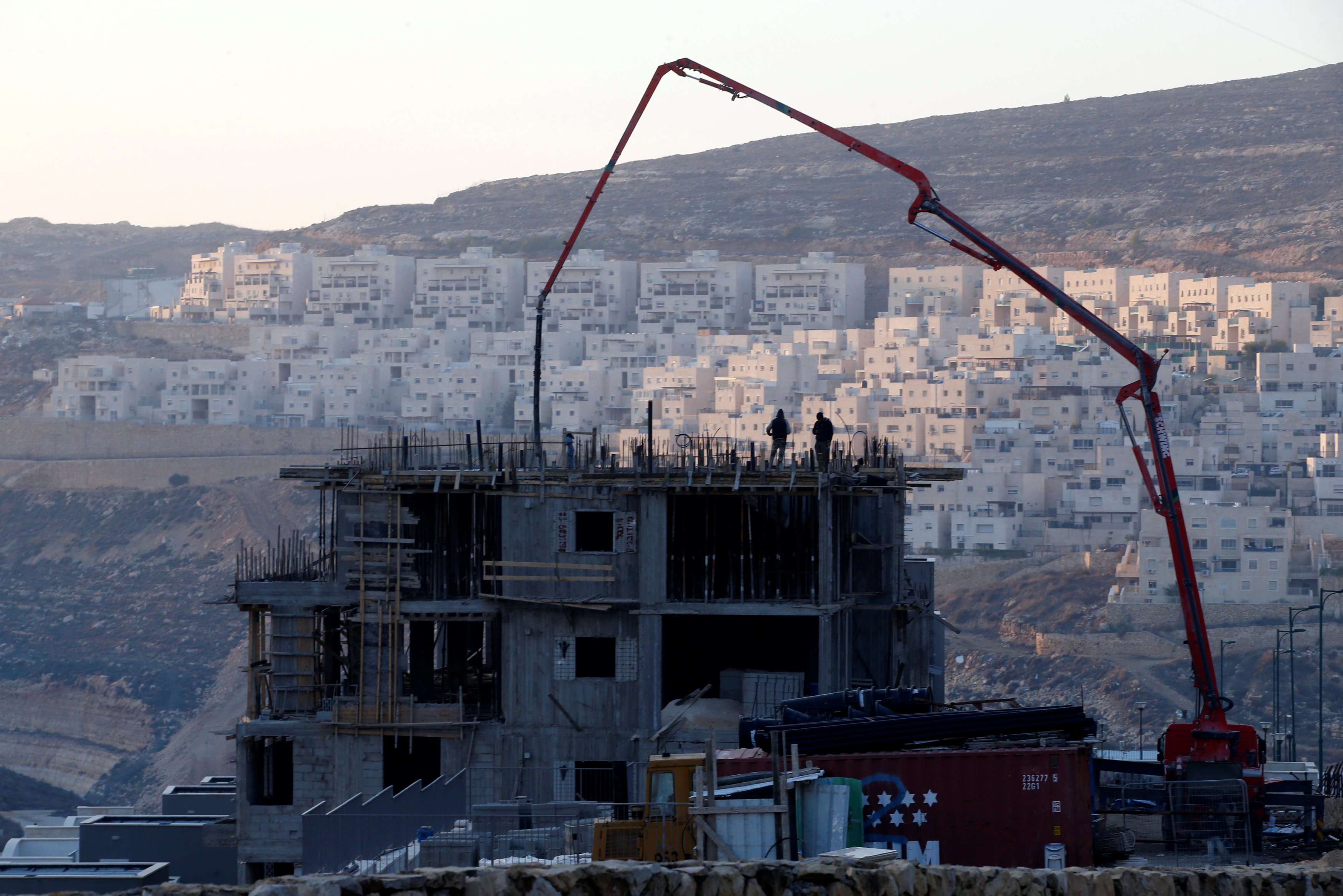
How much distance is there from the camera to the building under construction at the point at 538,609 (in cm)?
2144

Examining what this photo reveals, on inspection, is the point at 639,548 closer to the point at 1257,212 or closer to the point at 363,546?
the point at 363,546

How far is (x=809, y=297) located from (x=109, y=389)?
161ft

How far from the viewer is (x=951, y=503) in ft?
258

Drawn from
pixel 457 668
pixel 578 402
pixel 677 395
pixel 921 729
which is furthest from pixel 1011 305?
pixel 921 729

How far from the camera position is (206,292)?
13038cm

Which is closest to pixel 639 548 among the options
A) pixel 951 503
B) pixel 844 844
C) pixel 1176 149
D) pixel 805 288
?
pixel 844 844

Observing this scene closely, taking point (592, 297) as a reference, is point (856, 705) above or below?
below

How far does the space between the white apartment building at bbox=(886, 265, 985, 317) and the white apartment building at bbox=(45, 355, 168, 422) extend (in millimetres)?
50541

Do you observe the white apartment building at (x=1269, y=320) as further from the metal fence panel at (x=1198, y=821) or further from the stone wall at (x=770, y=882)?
the stone wall at (x=770, y=882)

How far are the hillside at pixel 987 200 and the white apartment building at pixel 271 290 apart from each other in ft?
70.8

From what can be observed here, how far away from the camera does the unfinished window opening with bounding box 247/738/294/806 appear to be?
891 inches

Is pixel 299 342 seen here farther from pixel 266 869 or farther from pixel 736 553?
pixel 736 553

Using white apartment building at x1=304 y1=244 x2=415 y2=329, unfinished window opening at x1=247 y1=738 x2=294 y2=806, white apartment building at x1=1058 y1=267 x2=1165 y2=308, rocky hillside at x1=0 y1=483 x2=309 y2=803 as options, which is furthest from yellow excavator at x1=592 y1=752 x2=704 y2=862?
white apartment building at x1=304 y1=244 x2=415 y2=329

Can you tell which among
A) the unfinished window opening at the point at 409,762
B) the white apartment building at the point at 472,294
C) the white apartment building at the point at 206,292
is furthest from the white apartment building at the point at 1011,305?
the unfinished window opening at the point at 409,762
